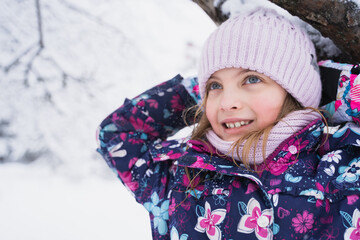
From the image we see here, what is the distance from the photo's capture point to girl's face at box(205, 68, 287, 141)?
1202 millimetres

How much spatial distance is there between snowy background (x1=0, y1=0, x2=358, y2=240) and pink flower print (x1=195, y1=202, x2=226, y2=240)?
120 cm

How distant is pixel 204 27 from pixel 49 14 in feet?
4.19

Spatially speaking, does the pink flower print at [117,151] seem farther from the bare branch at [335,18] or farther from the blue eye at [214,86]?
the bare branch at [335,18]

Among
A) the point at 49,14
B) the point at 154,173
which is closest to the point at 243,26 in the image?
the point at 154,173

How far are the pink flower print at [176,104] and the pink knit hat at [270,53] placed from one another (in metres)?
0.30

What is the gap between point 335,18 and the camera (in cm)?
124

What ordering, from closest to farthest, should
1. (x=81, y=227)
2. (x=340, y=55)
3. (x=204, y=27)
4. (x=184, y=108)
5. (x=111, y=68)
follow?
(x=340, y=55) < (x=184, y=108) < (x=81, y=227) < (x=111, y=68) < (x=204, y=27)

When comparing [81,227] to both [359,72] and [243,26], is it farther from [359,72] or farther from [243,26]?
[359,72]

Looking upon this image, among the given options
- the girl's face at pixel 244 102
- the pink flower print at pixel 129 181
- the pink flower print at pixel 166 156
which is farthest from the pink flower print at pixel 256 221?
the pink flower print at pixel 129 181

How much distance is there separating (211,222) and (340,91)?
26.1 inches

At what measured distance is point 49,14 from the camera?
202 cm

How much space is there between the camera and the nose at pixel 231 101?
1195mm

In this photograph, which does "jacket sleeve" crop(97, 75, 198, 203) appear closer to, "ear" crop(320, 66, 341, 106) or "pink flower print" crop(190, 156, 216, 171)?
"pink flower print" crop(190, 156, 216, 171)

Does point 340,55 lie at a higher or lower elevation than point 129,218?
higher
